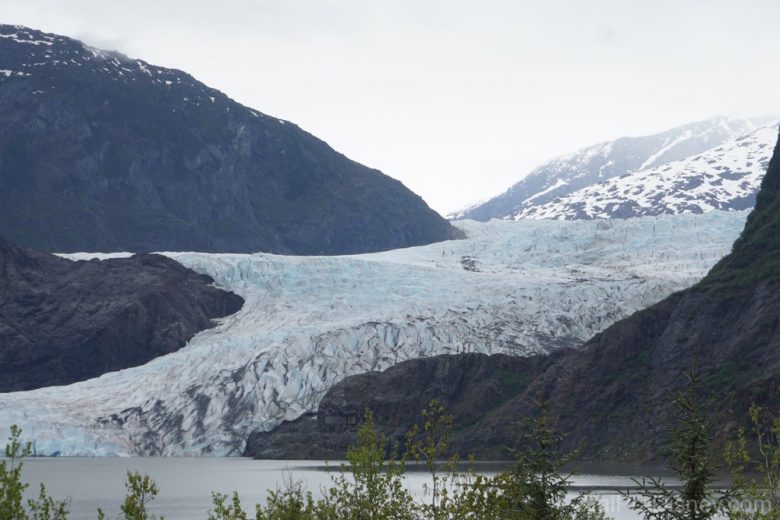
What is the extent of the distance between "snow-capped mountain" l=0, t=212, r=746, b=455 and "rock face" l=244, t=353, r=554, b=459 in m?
2.41

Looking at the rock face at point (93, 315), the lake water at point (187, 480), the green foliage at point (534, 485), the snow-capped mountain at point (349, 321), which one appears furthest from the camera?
the rock face at point (93, 315)

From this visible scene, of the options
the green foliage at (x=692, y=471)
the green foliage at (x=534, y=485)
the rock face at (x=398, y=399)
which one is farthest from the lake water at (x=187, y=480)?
the green foliage at (x=692, y=471)

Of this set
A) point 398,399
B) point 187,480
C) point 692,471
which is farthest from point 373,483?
point 398,399

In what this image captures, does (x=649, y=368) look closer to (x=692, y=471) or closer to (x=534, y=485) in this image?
(x=534, y=485)

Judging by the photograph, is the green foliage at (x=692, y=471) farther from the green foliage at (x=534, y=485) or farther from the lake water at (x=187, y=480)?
the lake water at (x=187, y=480)

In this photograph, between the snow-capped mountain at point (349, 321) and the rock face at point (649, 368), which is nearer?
the rock face at point (649, 368)

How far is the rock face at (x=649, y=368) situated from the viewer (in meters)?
81.8

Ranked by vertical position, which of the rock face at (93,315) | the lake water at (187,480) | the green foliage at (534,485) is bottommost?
the lake water at (187,480)

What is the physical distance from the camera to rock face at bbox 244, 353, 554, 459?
9700cm

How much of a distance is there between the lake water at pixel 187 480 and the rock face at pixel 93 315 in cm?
3569

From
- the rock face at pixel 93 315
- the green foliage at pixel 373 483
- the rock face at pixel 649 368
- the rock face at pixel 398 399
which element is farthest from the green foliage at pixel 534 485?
the rock face at pixel 93 315

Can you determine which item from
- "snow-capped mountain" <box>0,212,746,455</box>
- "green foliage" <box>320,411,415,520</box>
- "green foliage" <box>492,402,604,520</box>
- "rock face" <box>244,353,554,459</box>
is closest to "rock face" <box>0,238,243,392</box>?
"snow-capped mountain" <box>0,212,746,455</box>

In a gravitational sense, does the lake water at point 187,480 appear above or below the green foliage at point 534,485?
below

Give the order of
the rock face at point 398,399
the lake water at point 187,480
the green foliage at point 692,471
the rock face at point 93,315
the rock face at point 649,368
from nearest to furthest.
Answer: the green foliage at point 692,471 < the lake water at point 187,480 < the rock face at point 649,368 < the rock face at point 398,399 < the rock face at point 93,315
